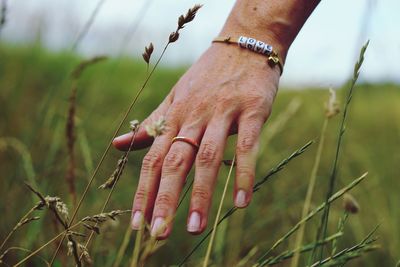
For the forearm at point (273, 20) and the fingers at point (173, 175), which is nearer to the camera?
the fingers at point (173, 175)

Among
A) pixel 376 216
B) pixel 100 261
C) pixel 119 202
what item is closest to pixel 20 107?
pixel 119 202

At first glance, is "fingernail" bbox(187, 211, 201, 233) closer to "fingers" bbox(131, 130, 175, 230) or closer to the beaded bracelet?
"fingers" bbox(131, 130, 175, 230)

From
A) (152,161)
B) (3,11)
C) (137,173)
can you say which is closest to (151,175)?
(152,161)

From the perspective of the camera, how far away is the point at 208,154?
1.15 metres

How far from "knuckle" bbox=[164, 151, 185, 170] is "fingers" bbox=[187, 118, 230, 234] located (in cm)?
4

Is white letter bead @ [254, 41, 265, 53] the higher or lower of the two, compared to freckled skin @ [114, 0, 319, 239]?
higher

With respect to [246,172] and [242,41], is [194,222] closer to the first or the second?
[246,172]

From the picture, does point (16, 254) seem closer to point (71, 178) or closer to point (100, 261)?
point (100, 261)

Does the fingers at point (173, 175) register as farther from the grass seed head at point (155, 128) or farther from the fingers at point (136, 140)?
the grass seed head at point (155, 128)

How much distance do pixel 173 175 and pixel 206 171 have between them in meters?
0.07

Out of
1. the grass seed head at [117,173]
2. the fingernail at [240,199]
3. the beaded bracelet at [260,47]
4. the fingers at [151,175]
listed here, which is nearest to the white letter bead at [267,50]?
the beaded bracelet at [260,47]

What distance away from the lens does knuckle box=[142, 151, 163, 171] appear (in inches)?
47.3

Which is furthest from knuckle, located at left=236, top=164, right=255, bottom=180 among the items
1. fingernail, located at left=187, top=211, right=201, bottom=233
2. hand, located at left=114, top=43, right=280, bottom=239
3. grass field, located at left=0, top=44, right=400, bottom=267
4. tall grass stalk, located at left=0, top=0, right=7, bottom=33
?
tall grass stalk, located at left=0, top=0, right=7, bottom=33

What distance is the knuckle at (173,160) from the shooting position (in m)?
1.15
